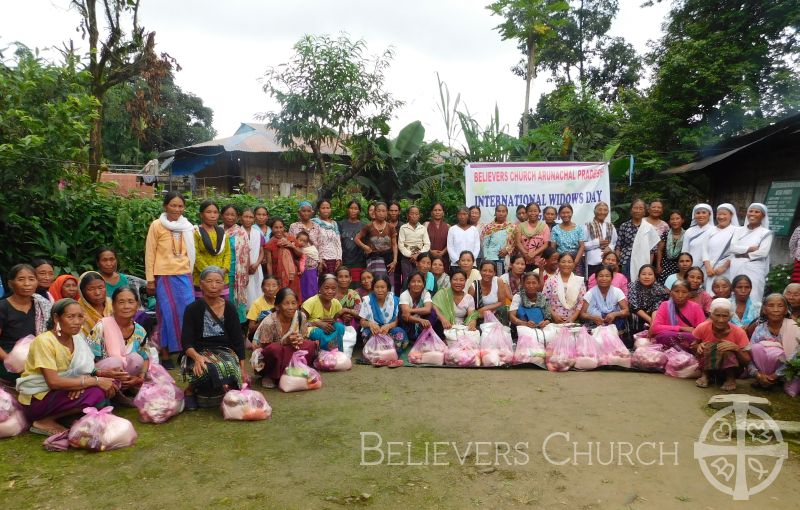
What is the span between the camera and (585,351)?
534 centimetres

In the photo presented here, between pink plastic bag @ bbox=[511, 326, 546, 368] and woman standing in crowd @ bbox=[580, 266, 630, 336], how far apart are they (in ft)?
2.18

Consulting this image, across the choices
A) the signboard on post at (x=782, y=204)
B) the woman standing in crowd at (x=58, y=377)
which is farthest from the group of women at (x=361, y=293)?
the signboard on post at (x=782, y=204)

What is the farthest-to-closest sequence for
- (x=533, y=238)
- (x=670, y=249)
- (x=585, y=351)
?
(x=533, y=238) → (x=670, y=249) → (x=585, y=351)

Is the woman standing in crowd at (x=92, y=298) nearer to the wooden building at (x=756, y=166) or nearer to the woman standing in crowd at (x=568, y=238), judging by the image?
the woman standing in crowd at (x=568, y=238)

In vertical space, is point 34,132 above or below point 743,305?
above

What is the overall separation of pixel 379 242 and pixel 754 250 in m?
4.20

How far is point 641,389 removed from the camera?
471 cm

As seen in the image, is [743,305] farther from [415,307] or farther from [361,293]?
[361,293]

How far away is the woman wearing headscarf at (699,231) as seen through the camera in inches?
254

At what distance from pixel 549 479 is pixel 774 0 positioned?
1206 centimetres

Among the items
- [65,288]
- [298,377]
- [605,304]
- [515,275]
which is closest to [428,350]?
[298,377]

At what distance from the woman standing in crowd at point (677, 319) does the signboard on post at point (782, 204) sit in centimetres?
356

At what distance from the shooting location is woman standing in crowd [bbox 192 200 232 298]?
5580 millimetres

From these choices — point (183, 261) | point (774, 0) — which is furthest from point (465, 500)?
point (774, 0)
